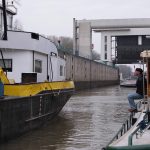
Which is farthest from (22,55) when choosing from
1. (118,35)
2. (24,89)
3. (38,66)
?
(118,35)

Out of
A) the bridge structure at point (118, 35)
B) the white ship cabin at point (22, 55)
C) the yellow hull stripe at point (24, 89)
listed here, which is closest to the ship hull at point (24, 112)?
the yellow hull stripe at point (24, 89)

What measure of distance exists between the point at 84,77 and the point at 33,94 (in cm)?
3330

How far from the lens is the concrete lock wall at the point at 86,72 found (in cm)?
3712

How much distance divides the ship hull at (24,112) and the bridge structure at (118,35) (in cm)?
4717

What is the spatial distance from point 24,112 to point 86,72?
35759 mm

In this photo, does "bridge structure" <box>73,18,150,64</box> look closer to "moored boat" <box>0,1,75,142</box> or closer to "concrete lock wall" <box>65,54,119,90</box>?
"concrete lock wall" <box>65,54,119,90</box>

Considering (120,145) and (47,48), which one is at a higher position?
(47,48)

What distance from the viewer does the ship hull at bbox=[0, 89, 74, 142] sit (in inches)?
368

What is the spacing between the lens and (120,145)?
575cm

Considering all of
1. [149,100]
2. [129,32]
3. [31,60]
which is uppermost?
[129,32]

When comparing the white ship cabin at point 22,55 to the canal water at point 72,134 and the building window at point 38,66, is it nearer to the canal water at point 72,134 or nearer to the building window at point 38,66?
the building window at point 38,66

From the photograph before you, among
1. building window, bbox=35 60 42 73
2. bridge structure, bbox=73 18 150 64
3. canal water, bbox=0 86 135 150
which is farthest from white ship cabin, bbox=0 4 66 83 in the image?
bridge structure, bbox=73 18 150 64

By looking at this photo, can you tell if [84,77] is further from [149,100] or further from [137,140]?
[137,140]

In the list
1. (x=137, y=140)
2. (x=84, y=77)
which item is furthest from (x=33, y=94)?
(x=84, y=77)
